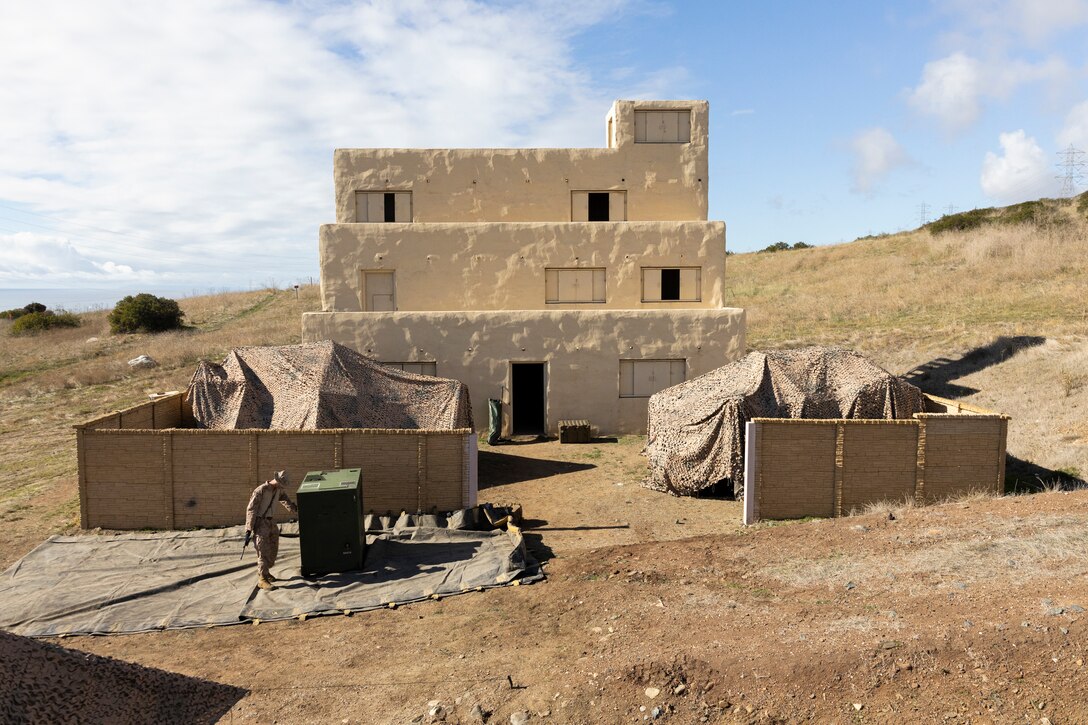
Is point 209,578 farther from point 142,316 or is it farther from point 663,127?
point 142,316

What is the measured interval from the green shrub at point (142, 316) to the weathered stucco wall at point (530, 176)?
2586cm

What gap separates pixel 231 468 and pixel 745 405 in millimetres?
9986

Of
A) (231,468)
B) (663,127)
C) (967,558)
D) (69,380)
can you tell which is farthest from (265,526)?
(69,380)

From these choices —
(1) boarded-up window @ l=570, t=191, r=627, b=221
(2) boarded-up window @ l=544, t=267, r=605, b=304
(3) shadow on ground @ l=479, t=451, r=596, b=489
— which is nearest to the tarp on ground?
(3) shadow on ground @ l=479, t=451, r=596, b=489

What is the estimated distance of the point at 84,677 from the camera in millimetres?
6812

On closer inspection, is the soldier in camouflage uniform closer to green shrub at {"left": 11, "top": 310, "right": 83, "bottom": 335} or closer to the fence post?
the fence post

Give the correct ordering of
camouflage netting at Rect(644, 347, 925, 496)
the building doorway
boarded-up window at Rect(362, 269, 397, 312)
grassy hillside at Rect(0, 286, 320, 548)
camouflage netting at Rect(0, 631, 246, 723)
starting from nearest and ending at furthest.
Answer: camouflage netting at Rect(0, 631, 246, 723), camouflage netting at Rect(644, 347, 925, 496), grassy hillside at Rect(0, 286, 320, 548), boarded-up window at Rect(362, 269, 397, 312), the building doorway

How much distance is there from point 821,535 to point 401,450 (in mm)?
7286

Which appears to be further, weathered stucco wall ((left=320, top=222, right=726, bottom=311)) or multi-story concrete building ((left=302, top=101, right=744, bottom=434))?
weathered stucco wall ((left=320, top=222, right=726, bottom=311))

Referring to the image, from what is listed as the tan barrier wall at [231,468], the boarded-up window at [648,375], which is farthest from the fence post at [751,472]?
the boarded-up window at [648,375]

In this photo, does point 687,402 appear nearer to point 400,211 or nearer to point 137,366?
point 400,211

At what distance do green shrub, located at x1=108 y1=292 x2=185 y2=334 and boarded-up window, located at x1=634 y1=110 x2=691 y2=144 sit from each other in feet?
108

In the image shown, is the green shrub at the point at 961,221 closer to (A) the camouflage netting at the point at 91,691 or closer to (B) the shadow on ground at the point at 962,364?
(B) the shadow on ground at the point at 962,364

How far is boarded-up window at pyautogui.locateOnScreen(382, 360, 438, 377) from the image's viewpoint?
20672mm
